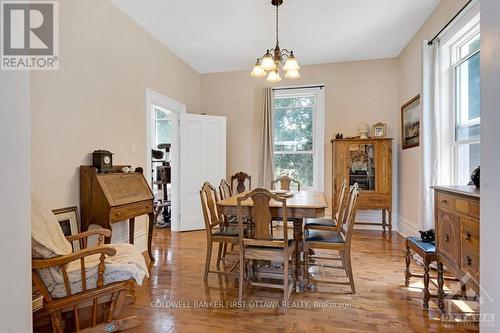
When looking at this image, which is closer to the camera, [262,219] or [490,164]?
[490,164]

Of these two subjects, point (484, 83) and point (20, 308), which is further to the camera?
point (484, 83)

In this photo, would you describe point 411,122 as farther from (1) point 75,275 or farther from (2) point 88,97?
(1) point 75,275

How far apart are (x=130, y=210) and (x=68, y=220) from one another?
0.55 metres

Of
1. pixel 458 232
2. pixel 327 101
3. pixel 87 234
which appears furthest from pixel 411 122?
pixel 87 234

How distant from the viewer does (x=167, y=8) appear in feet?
10.8

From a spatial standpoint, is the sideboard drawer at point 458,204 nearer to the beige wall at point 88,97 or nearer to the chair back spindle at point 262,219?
the chair back spindle at point 262,219

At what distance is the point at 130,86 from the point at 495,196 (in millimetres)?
3668

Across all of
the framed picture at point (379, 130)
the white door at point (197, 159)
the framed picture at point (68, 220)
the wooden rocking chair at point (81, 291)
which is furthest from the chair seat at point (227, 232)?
the framed picture at point (379, 130)

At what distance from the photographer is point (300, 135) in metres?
5.22

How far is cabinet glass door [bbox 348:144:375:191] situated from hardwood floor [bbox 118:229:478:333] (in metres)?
1.58

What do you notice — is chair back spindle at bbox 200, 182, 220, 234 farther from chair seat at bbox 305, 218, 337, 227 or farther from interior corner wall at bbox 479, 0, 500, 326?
interior corner wall at bbox 479, 0, 500, 326

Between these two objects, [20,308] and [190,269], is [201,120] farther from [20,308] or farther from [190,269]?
[20,308]

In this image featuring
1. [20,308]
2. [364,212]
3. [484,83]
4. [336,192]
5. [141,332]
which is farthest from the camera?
[364,212]

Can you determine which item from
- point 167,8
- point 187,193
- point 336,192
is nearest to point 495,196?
point 336,192
